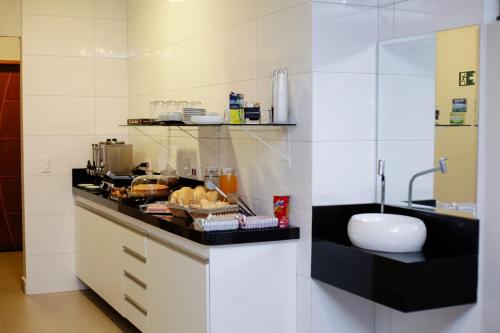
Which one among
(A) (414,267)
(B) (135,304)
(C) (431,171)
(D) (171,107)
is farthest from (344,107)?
(B) (135,304)

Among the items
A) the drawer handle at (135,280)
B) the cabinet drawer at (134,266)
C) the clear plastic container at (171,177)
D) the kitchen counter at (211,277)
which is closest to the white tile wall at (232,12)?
the clear plastic container at (171,177)

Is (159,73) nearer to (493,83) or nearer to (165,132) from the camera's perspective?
(165,132)

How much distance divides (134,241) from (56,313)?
1370mm

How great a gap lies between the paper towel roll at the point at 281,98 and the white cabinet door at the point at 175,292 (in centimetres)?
83

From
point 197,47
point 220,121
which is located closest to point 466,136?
point 220,121

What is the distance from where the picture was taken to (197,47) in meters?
4.62

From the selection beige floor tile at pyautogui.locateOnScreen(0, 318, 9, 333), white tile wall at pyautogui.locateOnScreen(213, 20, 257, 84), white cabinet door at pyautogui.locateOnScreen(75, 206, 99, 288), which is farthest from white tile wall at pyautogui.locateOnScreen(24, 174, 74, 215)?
white tile wall at pyautogui.locateOnScreen(213, 20, 257, 84)

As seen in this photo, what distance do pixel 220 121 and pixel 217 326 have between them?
3.66ft

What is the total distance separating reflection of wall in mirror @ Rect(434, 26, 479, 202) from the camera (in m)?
2.86

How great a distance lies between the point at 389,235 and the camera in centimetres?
295

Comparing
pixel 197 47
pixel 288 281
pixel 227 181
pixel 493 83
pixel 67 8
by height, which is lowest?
pixel 288 281

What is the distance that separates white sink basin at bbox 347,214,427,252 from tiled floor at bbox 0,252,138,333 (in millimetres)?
2342

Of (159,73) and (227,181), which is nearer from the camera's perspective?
(227,181)

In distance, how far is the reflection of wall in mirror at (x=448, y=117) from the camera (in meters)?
2.86
